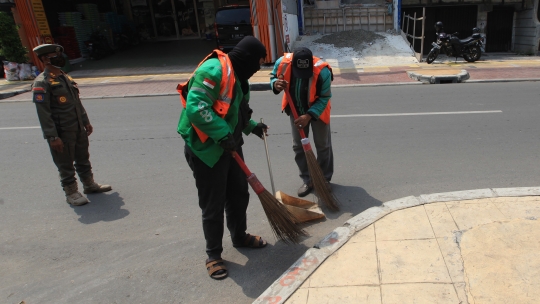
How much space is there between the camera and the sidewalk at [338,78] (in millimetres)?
10428

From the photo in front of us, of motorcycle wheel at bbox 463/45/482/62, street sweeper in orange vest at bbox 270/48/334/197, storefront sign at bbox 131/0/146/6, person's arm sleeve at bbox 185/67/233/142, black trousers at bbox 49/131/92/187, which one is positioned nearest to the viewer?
person's arm sleeve at bbox 185/67/233/142

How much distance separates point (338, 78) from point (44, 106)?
8.31m

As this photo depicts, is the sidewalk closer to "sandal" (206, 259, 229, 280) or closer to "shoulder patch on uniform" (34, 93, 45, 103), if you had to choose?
"shoulder patch on uniform" (34, 93, 45, 103)

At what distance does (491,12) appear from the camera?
16.9 metres

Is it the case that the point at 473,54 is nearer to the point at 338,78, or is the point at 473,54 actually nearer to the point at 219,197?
the point at 338,78

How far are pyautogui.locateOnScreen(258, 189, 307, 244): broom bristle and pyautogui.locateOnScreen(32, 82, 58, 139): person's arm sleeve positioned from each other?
7.88ft

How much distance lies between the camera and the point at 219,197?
305 centimetres

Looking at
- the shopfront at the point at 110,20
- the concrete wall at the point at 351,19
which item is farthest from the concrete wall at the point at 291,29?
the shopfront at the point at 110,20

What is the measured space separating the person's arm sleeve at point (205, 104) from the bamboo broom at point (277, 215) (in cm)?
34

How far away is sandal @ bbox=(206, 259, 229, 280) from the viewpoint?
10.3 ft

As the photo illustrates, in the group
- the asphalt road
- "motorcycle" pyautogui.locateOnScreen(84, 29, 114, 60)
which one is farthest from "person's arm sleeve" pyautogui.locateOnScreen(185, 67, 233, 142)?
"motorcycle" pyautogui.locateOnScreen(84, 29, 114, 60)

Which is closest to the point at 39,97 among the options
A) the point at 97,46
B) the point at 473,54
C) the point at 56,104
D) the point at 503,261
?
the point at 56,104

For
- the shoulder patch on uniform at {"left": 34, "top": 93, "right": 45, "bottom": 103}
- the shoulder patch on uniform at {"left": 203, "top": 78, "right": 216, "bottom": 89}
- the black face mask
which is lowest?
the shoulder patch on uniform at {"left": 34, "top": 93, "right": 45, "bottom": 103}

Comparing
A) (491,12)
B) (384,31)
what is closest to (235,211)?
(384,31)
